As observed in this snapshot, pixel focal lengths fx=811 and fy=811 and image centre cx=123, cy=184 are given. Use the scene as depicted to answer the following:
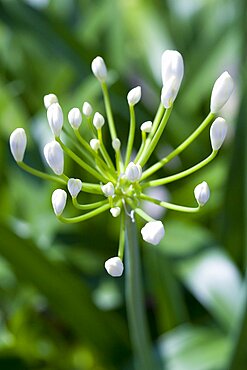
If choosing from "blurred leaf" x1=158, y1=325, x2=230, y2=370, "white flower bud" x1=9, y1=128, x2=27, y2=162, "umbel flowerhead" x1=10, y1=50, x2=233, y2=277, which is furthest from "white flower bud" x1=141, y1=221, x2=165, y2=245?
"blurred leaf" x1=158, y1=325, x2=230, y2=370

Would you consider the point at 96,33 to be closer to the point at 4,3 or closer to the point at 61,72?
the point at 61,72

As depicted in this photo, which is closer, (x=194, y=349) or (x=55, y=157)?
(x=55, y=157)

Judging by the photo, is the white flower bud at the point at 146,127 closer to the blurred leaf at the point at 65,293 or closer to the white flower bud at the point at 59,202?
the white flower bud at the point at 59,202

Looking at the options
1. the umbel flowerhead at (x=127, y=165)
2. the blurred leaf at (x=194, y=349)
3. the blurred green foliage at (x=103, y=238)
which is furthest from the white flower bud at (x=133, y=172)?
the blurred leaf at (x=194, y=349)

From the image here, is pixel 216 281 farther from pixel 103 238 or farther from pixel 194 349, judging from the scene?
pixel 103 238

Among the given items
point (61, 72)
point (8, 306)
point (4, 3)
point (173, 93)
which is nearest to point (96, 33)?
point (61, 72)

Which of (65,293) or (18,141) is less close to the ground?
(65,293)

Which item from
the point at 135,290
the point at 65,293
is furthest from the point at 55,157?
the point at 65,293
